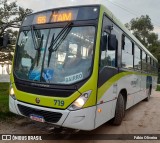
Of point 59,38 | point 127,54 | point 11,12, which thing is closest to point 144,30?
point 11,12

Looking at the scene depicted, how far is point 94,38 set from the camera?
5152 mm

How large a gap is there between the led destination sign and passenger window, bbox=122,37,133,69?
2084mm

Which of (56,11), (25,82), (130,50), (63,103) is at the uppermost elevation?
(56,11)

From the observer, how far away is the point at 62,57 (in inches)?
203

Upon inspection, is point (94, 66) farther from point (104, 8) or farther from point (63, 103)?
point (104, 8)

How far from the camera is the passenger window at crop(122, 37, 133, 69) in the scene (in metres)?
7.17

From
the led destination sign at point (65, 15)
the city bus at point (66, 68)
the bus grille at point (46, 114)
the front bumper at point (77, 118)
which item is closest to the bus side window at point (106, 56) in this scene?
the city bus at point (66, 68)

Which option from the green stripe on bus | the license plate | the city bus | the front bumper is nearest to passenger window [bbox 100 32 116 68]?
the city bus

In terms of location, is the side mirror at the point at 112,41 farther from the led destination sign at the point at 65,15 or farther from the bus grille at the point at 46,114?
the bus grille at the point at 46,114

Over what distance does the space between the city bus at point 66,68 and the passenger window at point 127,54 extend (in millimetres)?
1123

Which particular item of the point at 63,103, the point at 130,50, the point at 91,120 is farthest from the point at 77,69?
the point at 130,50

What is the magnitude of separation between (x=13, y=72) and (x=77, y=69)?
174 cm

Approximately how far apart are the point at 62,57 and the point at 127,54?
3.03m

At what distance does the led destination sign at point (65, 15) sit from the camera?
5.32m
